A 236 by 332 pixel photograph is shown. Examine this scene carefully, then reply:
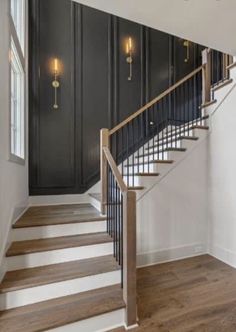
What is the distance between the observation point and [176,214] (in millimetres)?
3402

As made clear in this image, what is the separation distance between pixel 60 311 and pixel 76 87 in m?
3.28

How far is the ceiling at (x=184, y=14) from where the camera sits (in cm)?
171

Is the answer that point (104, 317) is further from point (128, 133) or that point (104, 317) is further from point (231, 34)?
point (128, 133)

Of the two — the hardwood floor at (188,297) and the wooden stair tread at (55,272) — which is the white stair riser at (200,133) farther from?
the wooden stair tread at (55,272)

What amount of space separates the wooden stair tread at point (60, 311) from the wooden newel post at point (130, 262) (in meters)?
0.09

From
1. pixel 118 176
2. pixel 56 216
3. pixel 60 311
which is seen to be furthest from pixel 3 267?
pixel 118 176

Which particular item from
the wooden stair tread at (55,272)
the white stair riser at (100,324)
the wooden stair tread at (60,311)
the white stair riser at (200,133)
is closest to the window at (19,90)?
the wooden stair tread at (55,272)

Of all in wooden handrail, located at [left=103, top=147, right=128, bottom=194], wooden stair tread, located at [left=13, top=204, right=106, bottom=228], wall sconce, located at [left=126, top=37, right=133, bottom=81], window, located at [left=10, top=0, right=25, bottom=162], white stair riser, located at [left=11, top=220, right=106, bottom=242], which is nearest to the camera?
wooden handrail, located at [left=103, top=147, right=128, bottom=194]

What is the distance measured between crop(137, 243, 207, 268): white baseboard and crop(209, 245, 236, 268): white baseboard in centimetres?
13

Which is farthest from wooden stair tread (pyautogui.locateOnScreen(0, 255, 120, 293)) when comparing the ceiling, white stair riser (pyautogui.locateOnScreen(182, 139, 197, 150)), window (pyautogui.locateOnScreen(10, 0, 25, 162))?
the ceiling

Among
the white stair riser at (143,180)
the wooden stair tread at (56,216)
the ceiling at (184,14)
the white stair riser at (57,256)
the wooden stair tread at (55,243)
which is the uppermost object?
the ceiling at (184,14)

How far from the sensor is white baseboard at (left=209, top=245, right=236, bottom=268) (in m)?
3.13

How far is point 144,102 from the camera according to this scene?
4.45 metres

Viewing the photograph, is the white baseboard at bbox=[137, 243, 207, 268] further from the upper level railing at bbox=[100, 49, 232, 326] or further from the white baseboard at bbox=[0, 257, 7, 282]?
the white baseboard at bbox=[0, 257, 7, 282]
